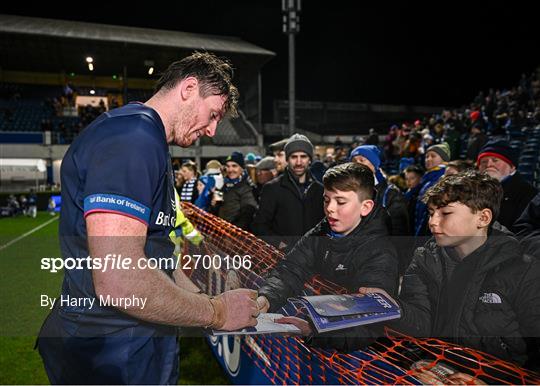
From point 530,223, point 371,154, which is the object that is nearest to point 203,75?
point 530,223

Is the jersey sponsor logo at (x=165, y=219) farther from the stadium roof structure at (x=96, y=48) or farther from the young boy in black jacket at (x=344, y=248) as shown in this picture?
the stadium roof structure at (x=96, y=48)

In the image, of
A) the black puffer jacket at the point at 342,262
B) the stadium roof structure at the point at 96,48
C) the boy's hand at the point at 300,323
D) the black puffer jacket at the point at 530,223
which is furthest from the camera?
the stadium roof structure at the point at 96,48

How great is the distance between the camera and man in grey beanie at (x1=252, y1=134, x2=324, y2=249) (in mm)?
4168

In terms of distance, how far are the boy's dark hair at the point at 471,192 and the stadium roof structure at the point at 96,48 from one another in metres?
22.5

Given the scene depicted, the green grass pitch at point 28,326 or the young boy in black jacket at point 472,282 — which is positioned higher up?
the young boy in black jacket at point 472,282

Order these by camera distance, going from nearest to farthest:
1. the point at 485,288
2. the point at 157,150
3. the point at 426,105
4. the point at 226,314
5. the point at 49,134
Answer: the point at 157,150 → the point at 226,314 → the point at 485,288 → the point at 49,134 → the point at 426,105

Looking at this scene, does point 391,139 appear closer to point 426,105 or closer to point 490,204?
point 490,204

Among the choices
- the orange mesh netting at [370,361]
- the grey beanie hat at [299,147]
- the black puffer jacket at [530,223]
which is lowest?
the orange mesh netting at [370,361]

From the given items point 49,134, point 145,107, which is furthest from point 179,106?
A: point 49,134

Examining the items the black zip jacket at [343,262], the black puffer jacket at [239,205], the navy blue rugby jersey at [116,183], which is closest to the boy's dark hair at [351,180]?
the black zip jacket at [343,262]

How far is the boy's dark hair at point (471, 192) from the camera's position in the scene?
2012 mm

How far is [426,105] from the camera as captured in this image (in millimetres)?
41250

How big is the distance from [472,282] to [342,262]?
61 cm

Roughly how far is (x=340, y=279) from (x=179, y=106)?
120cm
